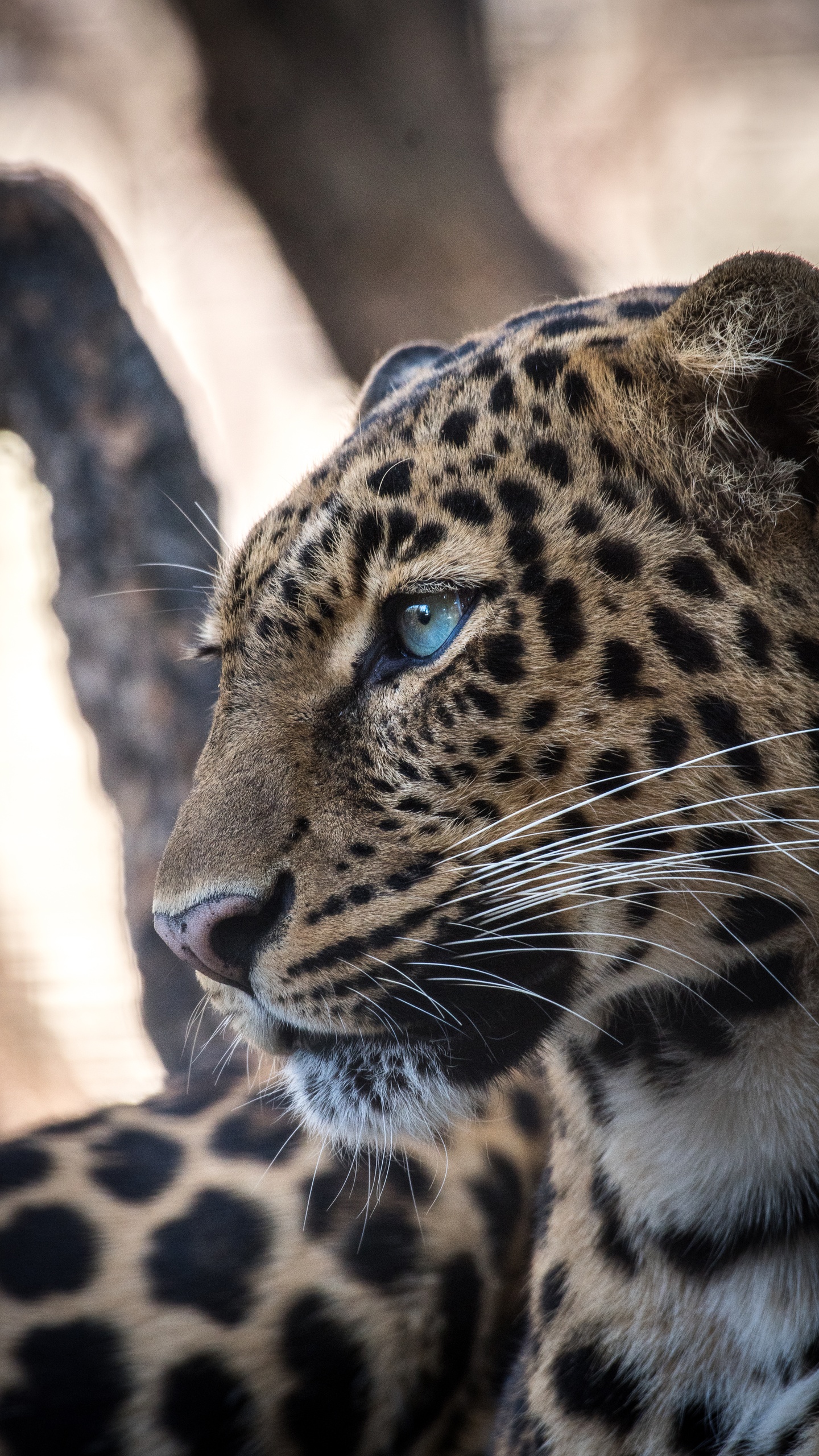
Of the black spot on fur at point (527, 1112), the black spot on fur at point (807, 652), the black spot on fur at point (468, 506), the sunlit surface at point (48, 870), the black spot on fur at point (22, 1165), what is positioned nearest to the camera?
the black spot on fur at point (807, 652)

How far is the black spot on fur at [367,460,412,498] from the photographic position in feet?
4.20

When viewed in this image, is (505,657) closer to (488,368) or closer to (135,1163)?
(488,368)

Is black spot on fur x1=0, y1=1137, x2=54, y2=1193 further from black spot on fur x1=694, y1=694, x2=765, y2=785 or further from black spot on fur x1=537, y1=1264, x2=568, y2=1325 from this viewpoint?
black spot on fur x1=694, y1=694, x2=765, y2=785

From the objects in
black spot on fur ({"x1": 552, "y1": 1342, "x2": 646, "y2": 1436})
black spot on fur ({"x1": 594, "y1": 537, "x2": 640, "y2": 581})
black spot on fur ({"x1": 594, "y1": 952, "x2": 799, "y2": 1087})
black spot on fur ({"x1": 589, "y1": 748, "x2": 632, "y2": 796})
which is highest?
black spot on fur ({"x1": 594, "y1": 537, "x2": 640, "y2": 581})

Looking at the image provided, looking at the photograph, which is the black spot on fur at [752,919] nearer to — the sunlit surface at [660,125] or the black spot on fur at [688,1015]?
the black spot on fur at [688,1015]

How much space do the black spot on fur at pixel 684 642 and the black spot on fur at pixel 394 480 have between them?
0.31 meters

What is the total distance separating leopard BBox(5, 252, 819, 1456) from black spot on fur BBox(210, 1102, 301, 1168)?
44cm

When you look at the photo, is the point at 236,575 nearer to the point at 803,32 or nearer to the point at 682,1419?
the point at 682,1419

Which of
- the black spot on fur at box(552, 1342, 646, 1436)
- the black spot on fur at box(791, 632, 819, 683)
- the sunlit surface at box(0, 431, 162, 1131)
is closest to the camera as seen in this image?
the black spot on fur at box(791, 632, 819, 683)

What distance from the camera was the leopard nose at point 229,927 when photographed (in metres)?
1.17

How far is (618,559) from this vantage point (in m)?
1.16

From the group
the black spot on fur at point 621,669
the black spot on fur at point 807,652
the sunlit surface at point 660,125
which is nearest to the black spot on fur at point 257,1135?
the black spot on fur at point 621,669

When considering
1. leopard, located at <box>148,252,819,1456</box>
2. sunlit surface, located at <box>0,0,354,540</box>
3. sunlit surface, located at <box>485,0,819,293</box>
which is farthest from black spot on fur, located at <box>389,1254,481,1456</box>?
sunlit surface, located at <box>485,0,819,293</box>

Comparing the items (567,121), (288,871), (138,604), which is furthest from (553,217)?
(288,871)
